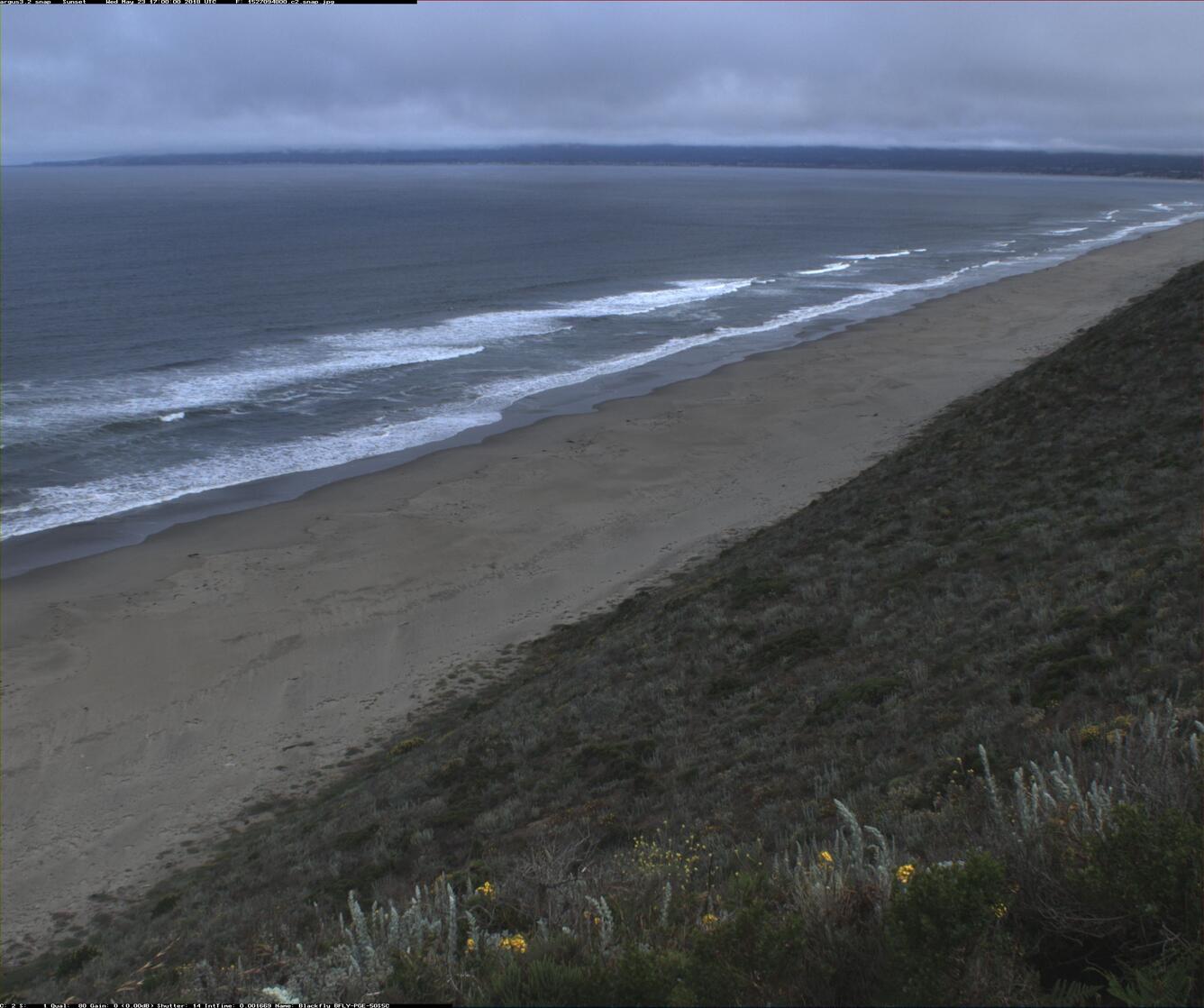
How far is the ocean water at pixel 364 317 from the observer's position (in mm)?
27047

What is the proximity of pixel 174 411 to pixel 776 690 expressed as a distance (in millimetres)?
26624

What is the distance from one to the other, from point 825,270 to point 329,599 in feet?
183

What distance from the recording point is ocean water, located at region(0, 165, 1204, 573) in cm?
2705

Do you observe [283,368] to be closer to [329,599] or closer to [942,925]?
[329,599]

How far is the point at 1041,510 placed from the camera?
13039mm

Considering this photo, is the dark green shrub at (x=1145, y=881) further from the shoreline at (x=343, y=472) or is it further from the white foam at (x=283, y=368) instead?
the white foam at (x=283, y=368)

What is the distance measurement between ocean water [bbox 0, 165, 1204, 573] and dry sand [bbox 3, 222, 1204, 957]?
10.9 feet

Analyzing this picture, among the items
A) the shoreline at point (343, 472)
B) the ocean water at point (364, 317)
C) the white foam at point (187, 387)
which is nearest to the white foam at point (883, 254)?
the ocean water at point (364, 317)

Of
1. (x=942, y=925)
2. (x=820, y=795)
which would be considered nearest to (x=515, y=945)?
(x=942, y=925)

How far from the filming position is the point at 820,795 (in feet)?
23.2

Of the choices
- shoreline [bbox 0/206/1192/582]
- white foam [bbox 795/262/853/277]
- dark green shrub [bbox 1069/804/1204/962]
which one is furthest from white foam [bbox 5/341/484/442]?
white foam [bbox 795/262/853/277]

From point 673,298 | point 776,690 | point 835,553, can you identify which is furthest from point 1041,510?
point 673,298

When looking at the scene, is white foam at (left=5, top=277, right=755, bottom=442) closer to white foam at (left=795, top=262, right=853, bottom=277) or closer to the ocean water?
the ocean water

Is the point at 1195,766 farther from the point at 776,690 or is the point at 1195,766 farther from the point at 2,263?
the point at 2,263
